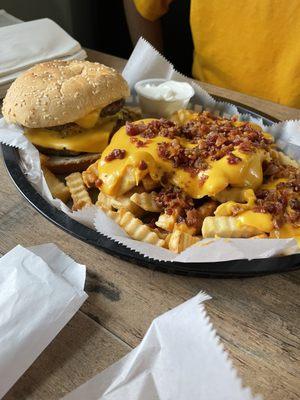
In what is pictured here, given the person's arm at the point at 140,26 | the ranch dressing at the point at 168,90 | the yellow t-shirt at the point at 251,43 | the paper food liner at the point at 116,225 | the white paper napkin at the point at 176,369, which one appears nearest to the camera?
the white paper napkin at the point at 176,369

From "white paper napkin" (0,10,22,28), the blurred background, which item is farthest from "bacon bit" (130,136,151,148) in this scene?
the blurred background

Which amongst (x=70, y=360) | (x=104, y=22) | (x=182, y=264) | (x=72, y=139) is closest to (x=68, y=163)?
(x=72, y=139)

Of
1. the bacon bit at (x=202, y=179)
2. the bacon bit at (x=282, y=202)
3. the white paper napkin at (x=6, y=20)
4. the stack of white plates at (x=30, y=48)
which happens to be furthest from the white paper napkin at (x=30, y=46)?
the bacon bit at (x=282, y=202)

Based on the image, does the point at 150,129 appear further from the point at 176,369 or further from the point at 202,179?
the point at 176,369

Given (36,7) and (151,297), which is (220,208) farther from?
(36,7)

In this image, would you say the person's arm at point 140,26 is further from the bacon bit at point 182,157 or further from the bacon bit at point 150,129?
the bacon bit at point 182,157
